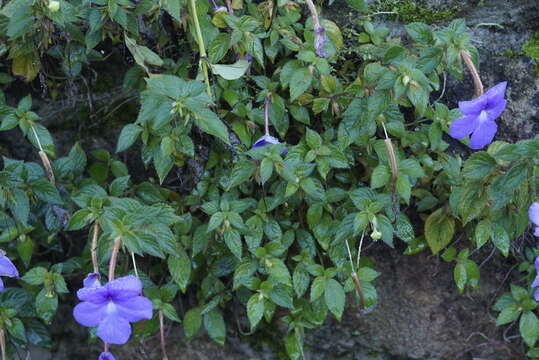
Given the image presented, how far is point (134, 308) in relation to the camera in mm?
1205

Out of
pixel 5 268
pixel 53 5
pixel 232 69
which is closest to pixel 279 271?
pixel 232 69

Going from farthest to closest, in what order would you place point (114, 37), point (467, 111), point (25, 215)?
point (114, 37), point (25, 215), point (467, 111)

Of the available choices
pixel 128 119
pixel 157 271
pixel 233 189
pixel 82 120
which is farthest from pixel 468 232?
pixel 82 120

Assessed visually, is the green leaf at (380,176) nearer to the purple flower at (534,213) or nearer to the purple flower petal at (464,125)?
the purple flower petal at (464,125)

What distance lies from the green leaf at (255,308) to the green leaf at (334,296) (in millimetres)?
156

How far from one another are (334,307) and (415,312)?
15.4 inches

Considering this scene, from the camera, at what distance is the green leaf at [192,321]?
5.63ft

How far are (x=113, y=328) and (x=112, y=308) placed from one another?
1.5 inches

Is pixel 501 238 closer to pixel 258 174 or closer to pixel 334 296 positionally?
pixel 334 296

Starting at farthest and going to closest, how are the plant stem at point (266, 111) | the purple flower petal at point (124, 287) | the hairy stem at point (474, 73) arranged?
1. the plant stem at point (266, 111)
2. the hairy stem at point (474, 73)
3. the purple flower petal at point (124, 287)

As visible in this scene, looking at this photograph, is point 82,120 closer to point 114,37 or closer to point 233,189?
point 114,37

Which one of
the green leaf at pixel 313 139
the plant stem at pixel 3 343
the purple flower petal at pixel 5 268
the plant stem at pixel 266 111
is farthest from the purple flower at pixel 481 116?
the plant stem at pixel 3 343

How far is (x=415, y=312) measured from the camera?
1.83 metres

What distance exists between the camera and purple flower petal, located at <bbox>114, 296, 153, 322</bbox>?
1195 millimetres
